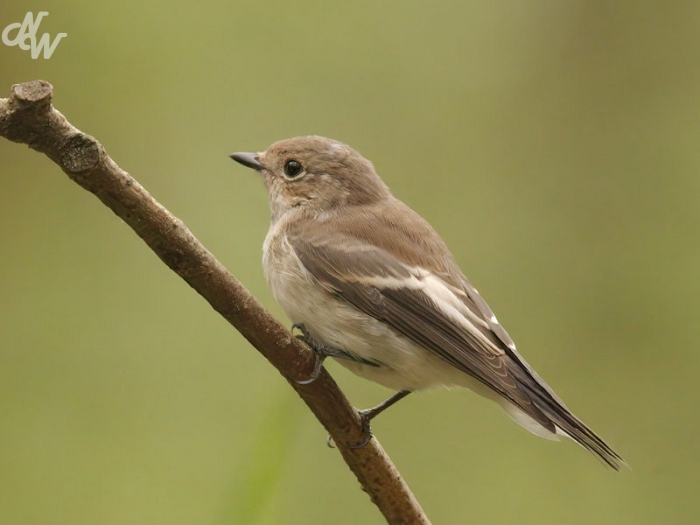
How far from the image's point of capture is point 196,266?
1.86m

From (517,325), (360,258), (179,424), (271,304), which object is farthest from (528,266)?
(360,258)

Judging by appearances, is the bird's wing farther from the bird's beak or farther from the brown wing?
the bird's beak

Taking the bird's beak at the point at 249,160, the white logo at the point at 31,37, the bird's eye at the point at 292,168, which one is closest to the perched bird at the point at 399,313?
the bird's eye at the point at 292,168

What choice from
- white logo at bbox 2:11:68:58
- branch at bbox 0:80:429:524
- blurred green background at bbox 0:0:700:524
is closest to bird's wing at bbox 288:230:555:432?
branch at bbox 0:80:429:524

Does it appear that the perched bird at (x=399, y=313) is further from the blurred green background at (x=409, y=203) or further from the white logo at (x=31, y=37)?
the white logo at (x=31, y=37)

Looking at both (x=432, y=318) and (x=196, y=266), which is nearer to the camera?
(x=196, y=266)

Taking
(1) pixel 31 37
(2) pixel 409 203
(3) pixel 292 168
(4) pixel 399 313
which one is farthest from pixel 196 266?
(2) pixel 409 203

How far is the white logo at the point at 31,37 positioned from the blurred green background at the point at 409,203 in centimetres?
5

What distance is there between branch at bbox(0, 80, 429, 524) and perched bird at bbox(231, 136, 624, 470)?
321mm

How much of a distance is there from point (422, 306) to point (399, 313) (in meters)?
0.07

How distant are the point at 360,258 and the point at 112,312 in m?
2.14

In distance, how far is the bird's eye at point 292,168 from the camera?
3186 mm

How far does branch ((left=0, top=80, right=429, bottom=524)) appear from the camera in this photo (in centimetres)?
163

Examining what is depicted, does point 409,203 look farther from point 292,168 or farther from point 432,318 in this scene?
point 432,318
